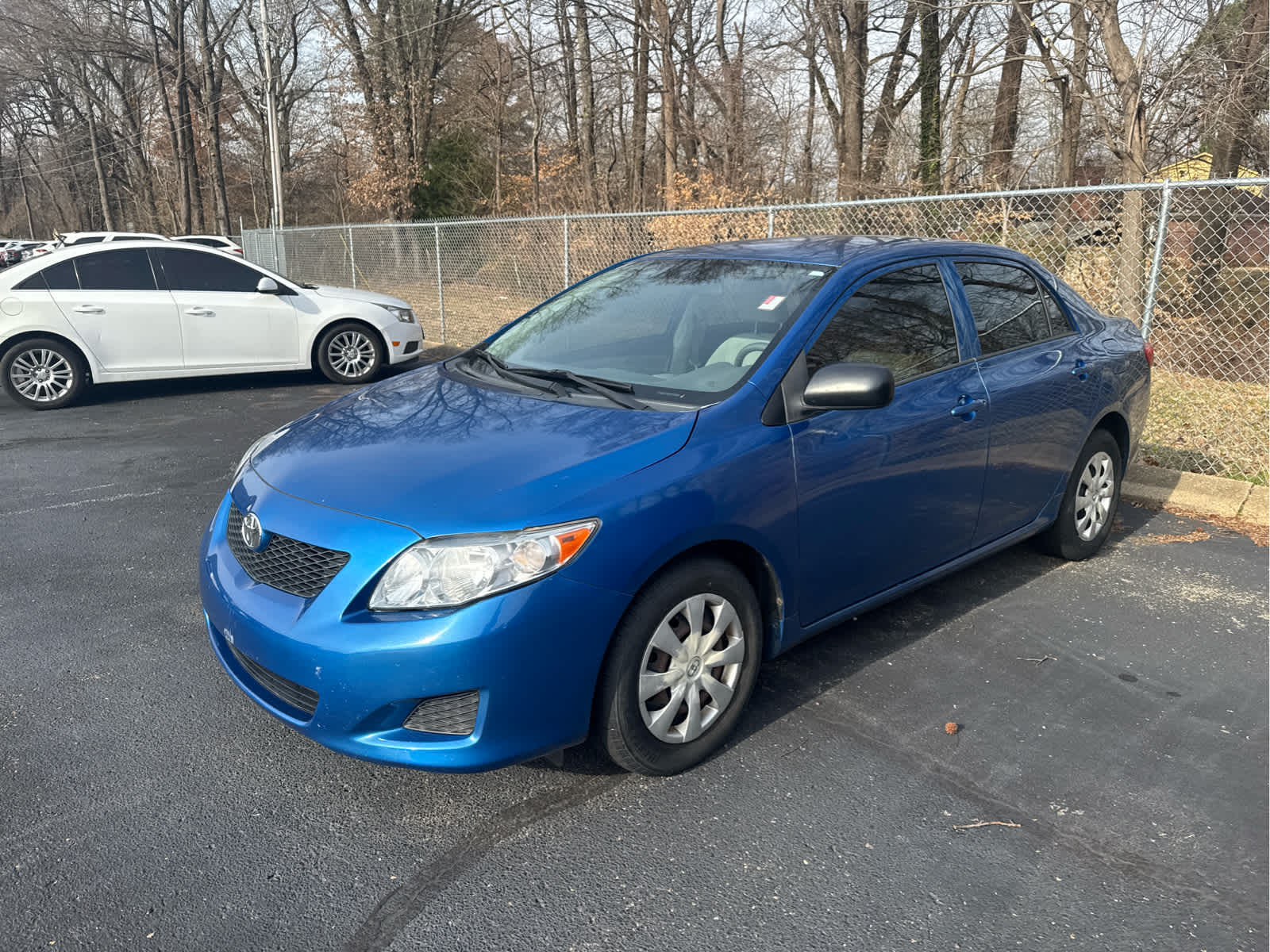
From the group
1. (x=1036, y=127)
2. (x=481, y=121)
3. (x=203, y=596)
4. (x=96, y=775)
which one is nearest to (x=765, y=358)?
(x=203, y=596)

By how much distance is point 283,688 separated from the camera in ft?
9.09

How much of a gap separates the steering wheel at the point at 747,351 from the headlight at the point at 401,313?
308 inches

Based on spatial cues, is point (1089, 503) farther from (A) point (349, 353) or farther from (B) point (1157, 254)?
(A) point (349, 353)

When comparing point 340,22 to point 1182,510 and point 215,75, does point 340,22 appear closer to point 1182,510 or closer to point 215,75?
point 215,75

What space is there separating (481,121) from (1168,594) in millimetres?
27973

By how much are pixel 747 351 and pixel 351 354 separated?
7841 mm

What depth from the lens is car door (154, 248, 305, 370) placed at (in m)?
9.30

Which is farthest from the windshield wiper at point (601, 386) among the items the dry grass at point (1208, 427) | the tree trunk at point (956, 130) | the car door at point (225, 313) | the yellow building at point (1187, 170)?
the tree trunk at point (956, 130)

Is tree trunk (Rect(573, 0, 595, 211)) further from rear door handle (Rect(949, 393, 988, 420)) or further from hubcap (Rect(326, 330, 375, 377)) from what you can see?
rear door handle (Rect(949, 393, 988, 420))

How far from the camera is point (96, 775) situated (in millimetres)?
2939

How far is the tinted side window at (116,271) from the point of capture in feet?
29.3

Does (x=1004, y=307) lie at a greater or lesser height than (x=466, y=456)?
greater

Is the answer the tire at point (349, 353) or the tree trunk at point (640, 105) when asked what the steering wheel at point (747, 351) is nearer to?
the tire at point (349, 353)

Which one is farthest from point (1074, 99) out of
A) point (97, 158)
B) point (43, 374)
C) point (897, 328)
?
point (97, 158)
